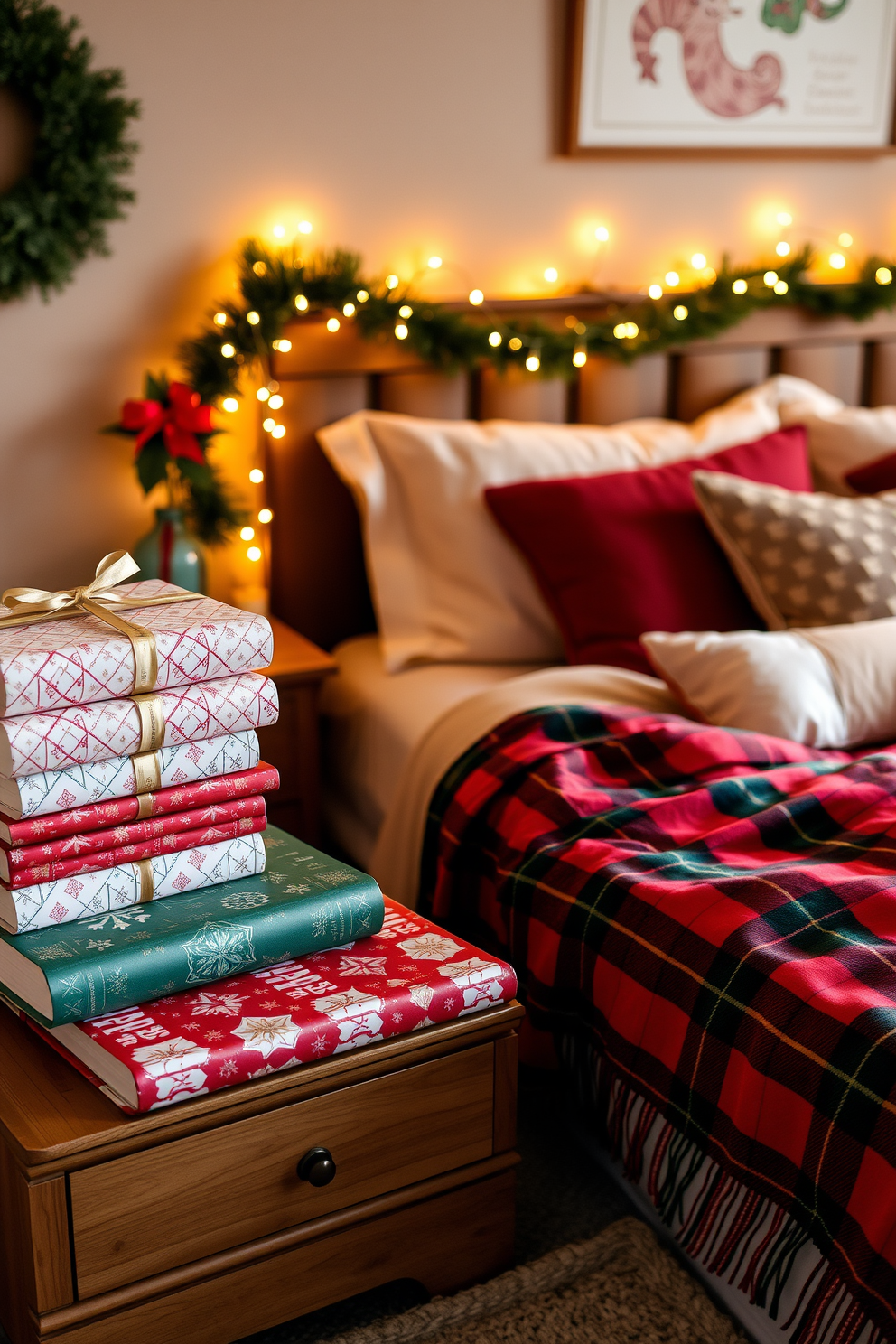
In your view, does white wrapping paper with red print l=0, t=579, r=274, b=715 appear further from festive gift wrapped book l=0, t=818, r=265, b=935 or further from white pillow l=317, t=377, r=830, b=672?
white pillow l=317, t=377, r=830, b=672

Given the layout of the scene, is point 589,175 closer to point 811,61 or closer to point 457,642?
point 811,61

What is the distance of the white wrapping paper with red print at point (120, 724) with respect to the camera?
120 cm

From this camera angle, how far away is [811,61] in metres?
2.71

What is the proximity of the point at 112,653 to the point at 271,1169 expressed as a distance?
1.72 ft

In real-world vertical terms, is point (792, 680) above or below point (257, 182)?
below

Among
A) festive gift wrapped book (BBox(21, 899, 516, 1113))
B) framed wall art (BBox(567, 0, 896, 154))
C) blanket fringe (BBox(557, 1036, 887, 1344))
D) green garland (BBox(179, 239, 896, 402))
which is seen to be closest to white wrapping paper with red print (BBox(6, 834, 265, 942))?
festive gift wrapped book (BBox(21, 899, 516, 1113))

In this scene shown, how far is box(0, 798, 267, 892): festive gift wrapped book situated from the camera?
4.09ft

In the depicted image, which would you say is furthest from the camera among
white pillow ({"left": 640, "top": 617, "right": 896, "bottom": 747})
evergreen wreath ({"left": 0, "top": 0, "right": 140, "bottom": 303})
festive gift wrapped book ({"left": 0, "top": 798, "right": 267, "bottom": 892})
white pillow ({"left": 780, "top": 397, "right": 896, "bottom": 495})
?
white pillow ({"left": 780, "top": 397, "right": 896, "bottom": 495})

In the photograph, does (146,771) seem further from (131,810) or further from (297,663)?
(297,663)

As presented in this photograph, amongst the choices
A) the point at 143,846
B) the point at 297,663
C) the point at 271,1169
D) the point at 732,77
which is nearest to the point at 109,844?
the point at 143,846

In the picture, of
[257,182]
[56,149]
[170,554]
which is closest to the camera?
[56,149]

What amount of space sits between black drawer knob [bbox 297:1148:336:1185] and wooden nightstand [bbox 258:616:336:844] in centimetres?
94

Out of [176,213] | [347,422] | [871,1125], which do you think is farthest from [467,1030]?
[176,213]

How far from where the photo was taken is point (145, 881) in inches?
52.0
